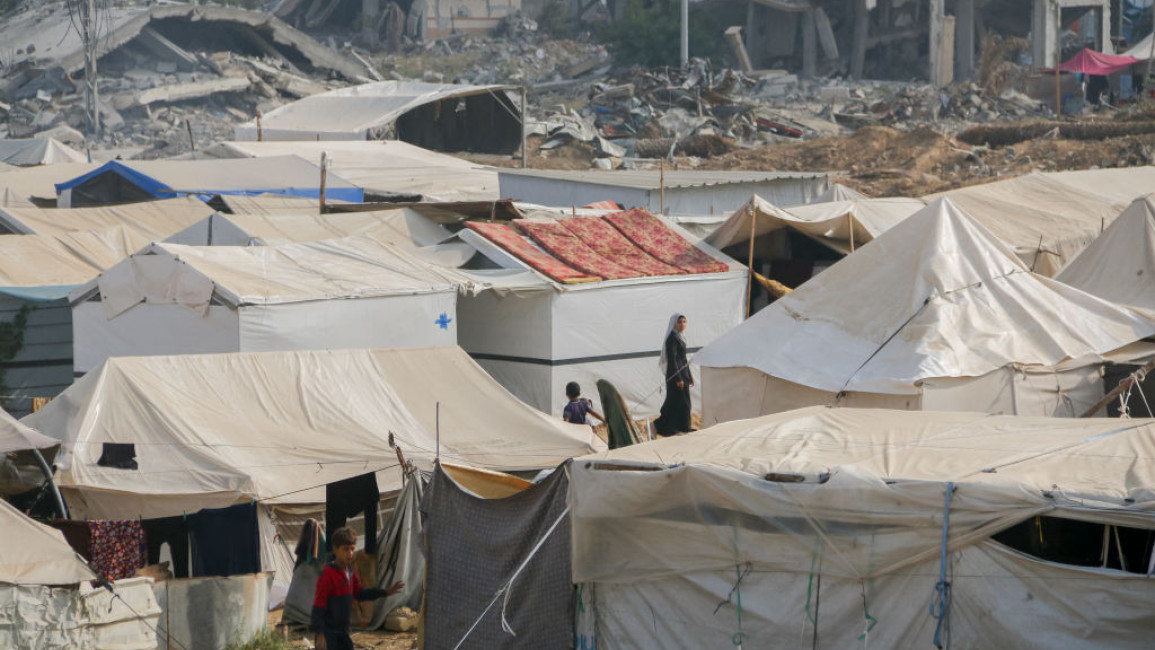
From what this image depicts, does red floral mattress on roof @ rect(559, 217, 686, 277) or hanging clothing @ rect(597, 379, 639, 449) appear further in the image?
red floral mattress on roof @ rect(559, 217, 686, 277)

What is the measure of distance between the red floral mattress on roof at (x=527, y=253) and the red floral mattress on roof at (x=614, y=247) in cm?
79

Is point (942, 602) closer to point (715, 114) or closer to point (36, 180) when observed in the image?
point (36, 180)

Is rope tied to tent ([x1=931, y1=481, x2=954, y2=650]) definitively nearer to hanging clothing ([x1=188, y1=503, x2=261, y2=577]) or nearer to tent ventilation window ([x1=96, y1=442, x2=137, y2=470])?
hanging clothing ([x1=188, y1=503, x2=261, y2=577])

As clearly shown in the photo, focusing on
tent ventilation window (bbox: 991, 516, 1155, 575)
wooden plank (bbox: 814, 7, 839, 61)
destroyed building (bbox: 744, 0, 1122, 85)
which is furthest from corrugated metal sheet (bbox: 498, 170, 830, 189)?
wooden plank (bbox: 814, 7, 839, 61)

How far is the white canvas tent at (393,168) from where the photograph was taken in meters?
22.5

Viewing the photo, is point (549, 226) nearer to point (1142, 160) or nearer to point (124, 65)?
point (1142, 160)

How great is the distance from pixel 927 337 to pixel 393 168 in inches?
551

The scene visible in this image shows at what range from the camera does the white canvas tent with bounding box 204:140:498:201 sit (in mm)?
22516

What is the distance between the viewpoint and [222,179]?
2077cm

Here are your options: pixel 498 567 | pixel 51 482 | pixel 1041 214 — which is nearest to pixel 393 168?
pixel 1041 214

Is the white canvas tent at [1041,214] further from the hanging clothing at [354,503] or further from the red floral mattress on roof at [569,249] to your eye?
the hanging clothing at [354,503]

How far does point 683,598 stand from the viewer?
7133 mm

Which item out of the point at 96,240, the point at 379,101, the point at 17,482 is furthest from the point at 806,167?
the point at 17,482

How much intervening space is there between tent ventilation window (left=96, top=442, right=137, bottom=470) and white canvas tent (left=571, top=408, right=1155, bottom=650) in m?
3.60
